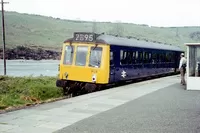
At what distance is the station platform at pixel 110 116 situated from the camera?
28.9ft

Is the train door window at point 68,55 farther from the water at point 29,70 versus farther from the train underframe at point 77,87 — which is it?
the water at point 29,70

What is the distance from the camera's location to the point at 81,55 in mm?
18516

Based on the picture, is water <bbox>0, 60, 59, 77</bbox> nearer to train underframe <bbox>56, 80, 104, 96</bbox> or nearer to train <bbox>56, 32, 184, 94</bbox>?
train underframe <bbox>56, 80, 104, 96</bbox>

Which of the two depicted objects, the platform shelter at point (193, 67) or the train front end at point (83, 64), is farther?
the train front end at point (83, 64)

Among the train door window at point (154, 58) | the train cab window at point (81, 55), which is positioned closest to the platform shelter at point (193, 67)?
the train cab window at point (81, 55)

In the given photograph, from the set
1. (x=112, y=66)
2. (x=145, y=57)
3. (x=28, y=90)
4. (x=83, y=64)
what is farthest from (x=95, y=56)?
(x=145, y=57)

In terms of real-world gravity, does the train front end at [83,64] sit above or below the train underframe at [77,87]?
above

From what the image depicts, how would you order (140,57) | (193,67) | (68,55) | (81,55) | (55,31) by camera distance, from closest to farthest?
(193,67) → (81,55) → (68,55) → (140,57) → (55,31)

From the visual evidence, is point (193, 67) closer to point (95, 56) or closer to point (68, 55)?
point (95, 56)

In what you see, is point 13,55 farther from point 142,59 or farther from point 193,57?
point 193,57

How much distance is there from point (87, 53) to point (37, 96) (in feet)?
10.9

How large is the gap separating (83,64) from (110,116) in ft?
26.7

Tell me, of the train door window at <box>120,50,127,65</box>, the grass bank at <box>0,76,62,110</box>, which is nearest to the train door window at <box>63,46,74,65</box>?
the grass bank at <box>0,76,62,110</box>

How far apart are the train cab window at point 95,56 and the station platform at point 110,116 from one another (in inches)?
142
